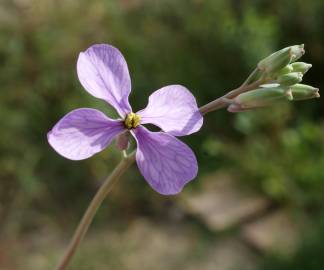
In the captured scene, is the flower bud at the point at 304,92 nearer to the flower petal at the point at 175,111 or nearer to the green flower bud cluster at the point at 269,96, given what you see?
the green flower bud cluster at the point at 269,96

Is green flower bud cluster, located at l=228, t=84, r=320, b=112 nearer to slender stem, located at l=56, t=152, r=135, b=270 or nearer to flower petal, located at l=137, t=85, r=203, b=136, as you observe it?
flower petal, located at l=137, t=85, r=203, b=136

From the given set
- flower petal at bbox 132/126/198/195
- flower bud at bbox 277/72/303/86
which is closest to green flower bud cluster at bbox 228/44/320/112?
flower bud at bbox 277/72/303/86

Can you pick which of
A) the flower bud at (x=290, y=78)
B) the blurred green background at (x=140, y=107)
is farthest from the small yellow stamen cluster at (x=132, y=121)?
the blurred green background at (x=140, y=107)

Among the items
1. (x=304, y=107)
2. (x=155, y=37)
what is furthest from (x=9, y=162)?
(x=304, y=107)

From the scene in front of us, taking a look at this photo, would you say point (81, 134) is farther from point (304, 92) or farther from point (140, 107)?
point (140, 107)

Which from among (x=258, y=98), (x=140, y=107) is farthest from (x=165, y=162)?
(x=140, y=107)

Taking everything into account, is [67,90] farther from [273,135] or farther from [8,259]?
[273,135]

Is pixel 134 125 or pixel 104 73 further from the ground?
pixel 104 73
